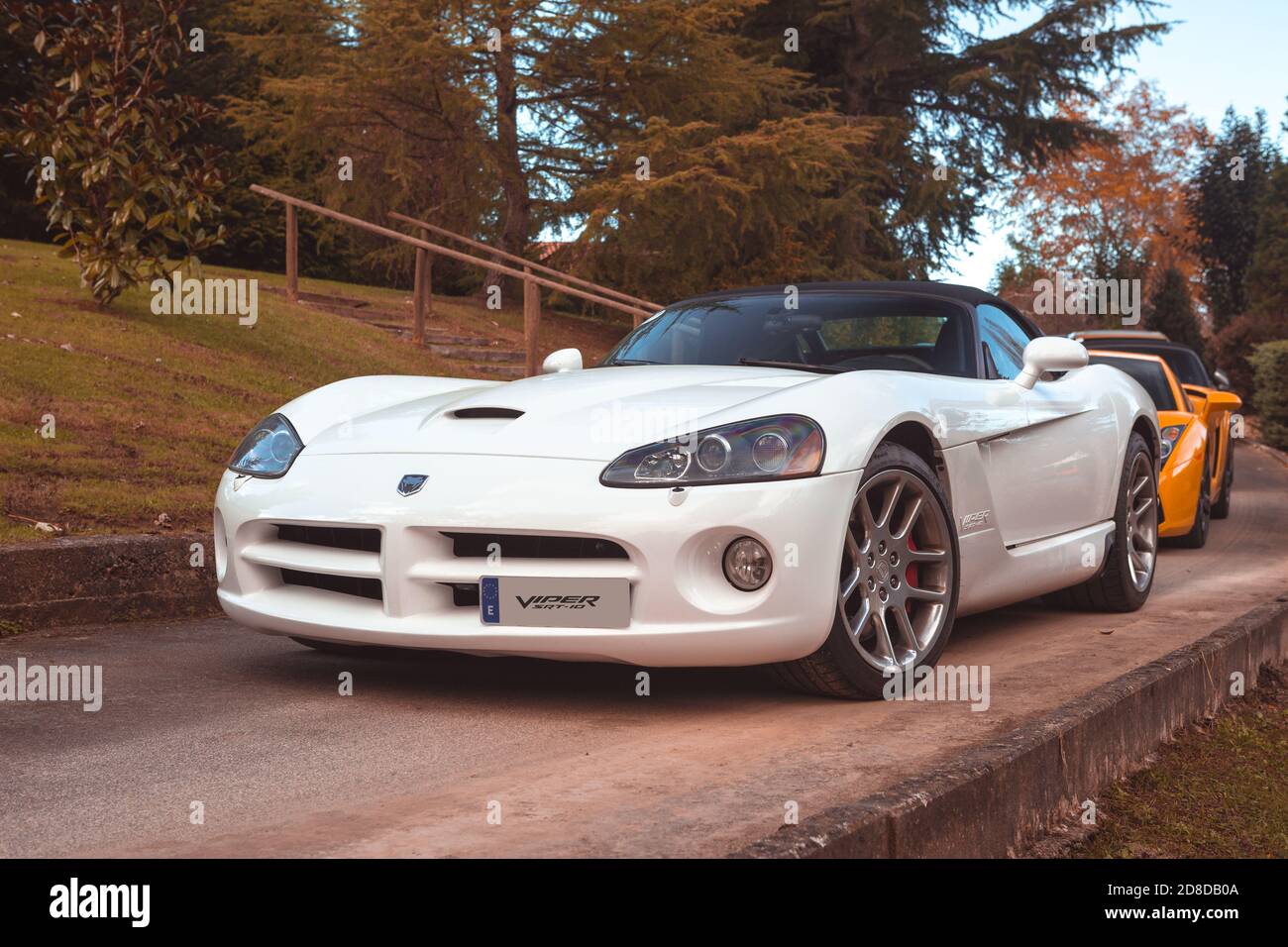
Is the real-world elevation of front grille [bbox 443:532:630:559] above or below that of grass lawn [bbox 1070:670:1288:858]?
above

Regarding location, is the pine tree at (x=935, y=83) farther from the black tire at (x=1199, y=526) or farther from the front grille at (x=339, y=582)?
the front grille at (x=339, y=582)

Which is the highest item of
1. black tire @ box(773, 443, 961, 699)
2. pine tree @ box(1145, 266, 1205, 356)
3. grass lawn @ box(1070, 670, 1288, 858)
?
pine tree @ box(1145, 266, 1205, 356)

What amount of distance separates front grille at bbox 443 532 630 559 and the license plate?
102 mm

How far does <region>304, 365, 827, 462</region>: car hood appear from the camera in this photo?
439 cm

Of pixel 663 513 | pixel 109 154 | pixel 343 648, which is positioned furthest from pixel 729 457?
pixel 109 154

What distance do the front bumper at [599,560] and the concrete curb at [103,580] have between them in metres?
1.84

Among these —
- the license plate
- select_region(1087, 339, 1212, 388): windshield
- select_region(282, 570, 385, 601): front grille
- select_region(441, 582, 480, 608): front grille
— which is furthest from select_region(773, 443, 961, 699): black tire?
select_region(1087, 339, 1212, 388): windshield

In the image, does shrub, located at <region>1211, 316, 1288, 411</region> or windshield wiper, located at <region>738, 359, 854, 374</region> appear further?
shrub, located at <region>1211, 316, 1288, 411</region>

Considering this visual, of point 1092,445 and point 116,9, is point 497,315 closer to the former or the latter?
point 116,9

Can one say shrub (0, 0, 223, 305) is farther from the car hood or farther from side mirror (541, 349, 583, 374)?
the car hood

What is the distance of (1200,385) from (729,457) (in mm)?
9337

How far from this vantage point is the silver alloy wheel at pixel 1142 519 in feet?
22.0

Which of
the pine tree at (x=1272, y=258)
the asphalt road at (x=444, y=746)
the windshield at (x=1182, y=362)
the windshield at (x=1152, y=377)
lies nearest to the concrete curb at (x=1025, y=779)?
the asphalt road at (x=444, y=746)

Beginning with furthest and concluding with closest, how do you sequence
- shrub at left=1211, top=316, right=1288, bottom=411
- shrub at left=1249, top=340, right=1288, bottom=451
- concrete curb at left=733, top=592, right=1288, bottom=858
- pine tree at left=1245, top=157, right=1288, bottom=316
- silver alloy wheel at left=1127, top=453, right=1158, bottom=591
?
pine tree at left=1245, top=157, right=1288, bottom=316 → shrub at left=1211, top=316, right=1288, bottom=411 → shrub at left=1249, top=340, right=1288, bottom=451 → silver alloy wheel at left=1127, top=453, right=1158, bottom=591 → concrete curb at left=733, top=592, right=1288, bottom=858
